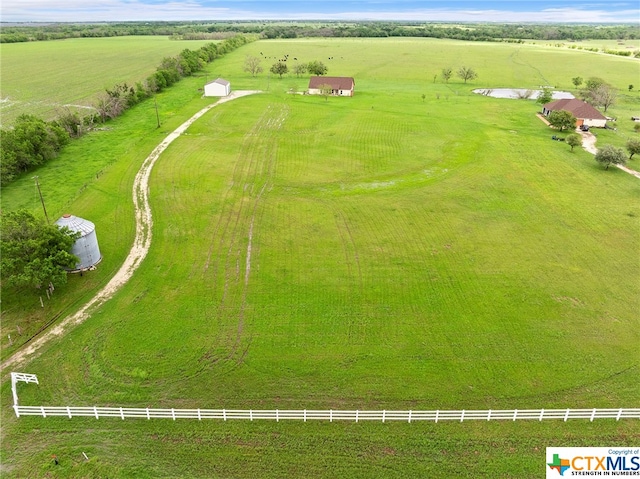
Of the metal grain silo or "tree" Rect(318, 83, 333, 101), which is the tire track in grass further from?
"tree" Rect(318, 83, 333, 101)

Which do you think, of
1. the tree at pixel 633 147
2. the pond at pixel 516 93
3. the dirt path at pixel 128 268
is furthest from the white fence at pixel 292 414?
the pond at pixel 516 93

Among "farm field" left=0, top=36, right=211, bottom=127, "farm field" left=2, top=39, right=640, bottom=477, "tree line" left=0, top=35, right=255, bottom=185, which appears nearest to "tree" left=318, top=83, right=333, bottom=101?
"tree line" left=0, top=35, right=255, bottom=185

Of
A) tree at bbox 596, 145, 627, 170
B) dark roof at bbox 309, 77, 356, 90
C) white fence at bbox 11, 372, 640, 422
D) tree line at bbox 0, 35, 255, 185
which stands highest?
dark roof at bbox 309, 77, 356, 90

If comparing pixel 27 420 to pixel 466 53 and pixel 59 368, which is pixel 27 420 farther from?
pixel 466 53

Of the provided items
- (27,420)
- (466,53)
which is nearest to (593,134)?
(27,420)

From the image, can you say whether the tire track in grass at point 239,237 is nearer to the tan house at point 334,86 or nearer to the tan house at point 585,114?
the tan house at point 334,86

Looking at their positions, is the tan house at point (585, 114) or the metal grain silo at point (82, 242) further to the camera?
the tan house at point (585, 114)
